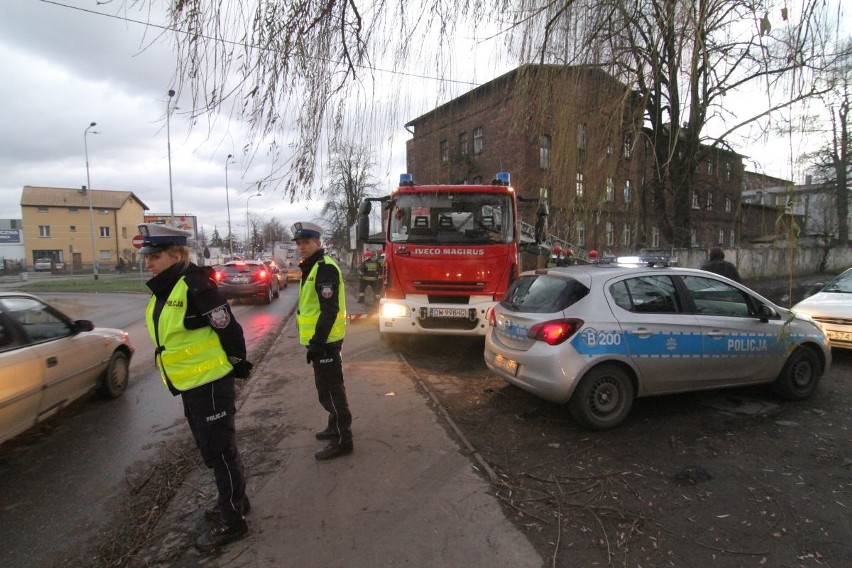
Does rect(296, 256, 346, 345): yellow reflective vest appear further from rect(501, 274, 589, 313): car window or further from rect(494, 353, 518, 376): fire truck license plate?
rect(501, 274, 589, 313): car window

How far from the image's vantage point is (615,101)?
375cm

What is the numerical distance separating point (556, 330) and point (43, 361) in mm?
4926

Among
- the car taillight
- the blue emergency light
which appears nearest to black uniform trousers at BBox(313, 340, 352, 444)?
the car taillight

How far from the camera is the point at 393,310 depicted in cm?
766

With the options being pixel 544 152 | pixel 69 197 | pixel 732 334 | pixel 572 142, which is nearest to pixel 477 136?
pixel 544 152

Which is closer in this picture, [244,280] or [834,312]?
[834,312]

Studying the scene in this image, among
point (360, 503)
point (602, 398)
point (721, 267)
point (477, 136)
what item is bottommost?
point (360, 503)

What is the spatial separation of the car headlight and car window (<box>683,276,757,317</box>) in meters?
4.07

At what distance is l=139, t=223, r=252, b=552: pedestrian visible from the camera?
276 cm

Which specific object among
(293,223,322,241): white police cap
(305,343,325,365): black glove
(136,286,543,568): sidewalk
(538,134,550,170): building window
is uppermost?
(538,134,550,170): building window

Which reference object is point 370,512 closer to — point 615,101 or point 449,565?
point 449,565

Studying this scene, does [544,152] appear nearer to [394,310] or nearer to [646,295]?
[646,295]

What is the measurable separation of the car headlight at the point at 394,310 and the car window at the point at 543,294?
2.29 metres

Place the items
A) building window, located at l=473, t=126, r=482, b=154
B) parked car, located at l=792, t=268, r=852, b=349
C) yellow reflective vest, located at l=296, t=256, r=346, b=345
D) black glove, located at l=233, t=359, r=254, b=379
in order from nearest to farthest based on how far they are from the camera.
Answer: black glove, located at l=233, t=359, r=254, b=379, yellow reflective vest, located at l=296, t=256, r=346, b=345, building window, located at l=473, t=126, r=482, b=154, parked car, located at l=792, t=268, r=852, b=349
